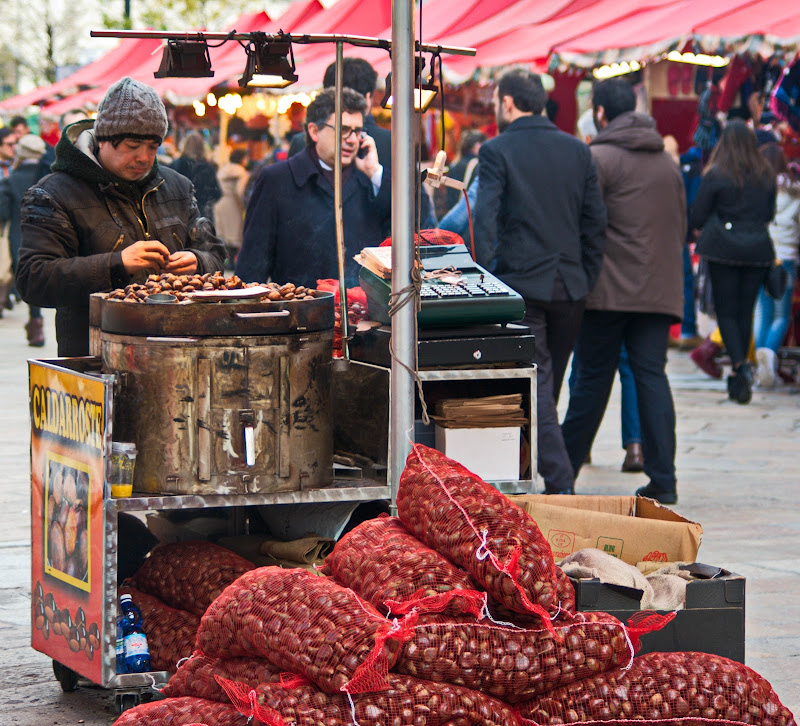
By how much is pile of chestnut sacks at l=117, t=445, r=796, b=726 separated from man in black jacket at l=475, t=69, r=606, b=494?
299cm

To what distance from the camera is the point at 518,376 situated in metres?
4.07

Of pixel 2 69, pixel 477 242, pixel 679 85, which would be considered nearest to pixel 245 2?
pixel 2 69

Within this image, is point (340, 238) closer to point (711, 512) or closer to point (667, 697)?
point (667, 697)


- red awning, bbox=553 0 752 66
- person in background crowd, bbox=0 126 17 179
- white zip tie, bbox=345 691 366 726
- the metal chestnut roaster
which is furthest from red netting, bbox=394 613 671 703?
person in background crowd, bbox=0 126 17 179

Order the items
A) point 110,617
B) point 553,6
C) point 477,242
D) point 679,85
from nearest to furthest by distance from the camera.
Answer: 1. point 110,617
2. point 477,242
3. point 553,6
4. point 679,85

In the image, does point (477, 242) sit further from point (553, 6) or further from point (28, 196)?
point (553, 6)

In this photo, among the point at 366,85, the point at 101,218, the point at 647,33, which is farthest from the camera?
the point at 647,33

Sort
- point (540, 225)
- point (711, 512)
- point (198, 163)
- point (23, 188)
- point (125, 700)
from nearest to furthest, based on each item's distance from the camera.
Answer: point (125, 700)
point (540, 225)
point (711, 512)
point (198, 163)
point (23, 188)

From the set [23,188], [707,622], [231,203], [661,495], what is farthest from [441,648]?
[231,203]

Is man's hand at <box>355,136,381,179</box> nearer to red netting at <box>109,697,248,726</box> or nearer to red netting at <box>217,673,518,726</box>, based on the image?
red netting at <box>109,697,248,726</box>

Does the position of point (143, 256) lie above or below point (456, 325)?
above

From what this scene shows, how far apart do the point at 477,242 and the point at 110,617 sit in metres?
2.97

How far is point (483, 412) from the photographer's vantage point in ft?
13.6

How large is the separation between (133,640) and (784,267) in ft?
26.4
